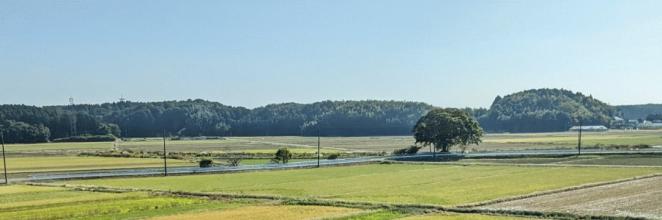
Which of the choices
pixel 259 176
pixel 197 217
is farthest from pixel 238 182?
pixel 197 217

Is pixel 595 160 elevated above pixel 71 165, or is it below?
above

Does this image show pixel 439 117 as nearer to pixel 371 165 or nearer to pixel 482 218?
pixel 371 165

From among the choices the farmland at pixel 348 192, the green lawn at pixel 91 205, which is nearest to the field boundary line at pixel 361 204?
the farmland at pixel 348 192

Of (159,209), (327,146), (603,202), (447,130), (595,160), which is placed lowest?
(159,209)

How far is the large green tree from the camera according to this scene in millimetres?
97750

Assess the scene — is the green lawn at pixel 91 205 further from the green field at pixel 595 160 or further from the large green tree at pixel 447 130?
the large green tree at pixel 447 130

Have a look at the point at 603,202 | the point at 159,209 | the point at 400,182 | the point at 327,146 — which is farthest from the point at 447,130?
the point at 159,209

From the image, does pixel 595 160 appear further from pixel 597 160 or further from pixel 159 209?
pixel 159 209

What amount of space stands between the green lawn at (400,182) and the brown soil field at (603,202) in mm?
2435

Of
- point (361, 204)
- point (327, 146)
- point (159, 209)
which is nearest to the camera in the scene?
point (159, 209)

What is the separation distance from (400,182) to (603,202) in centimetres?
1922

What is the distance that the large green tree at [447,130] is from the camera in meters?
97.8

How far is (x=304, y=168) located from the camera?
74.1 m

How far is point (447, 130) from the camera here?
9756 centimetres
